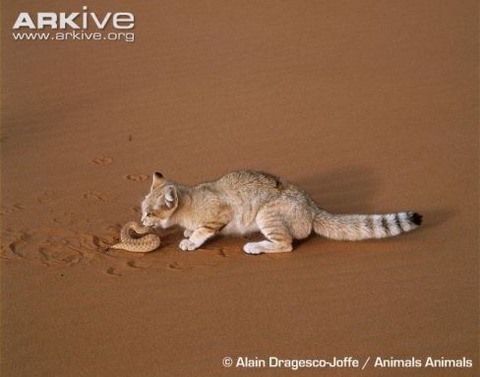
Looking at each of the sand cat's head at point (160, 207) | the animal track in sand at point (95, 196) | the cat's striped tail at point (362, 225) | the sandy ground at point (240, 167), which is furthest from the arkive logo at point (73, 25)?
the cat's striped tail at point (362, 225)

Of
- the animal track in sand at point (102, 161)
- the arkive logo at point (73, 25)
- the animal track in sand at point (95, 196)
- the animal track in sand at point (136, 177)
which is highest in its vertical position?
the arkive logo at point (73, 25)

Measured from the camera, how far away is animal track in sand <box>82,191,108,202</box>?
743 centimetres

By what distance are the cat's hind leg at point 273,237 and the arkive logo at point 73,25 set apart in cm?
631

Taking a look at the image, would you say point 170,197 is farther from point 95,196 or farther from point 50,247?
point 95,196

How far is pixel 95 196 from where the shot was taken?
7531 mm

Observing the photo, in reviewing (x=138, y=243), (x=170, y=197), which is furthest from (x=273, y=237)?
(x=138, y=243)

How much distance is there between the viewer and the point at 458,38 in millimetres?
13727

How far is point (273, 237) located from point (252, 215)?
0.39 metres

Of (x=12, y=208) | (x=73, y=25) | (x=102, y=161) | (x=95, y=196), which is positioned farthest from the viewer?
(x=73, y=25)

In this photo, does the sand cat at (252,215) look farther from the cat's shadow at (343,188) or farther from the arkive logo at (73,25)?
the arkive logo at (73,25)

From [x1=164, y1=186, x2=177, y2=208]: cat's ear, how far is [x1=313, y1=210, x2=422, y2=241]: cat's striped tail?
1520mm

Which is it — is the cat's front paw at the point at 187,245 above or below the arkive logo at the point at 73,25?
below

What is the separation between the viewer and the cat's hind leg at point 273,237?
5.89 m

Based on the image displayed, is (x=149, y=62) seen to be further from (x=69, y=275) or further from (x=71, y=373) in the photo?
(x=71, y=373)
